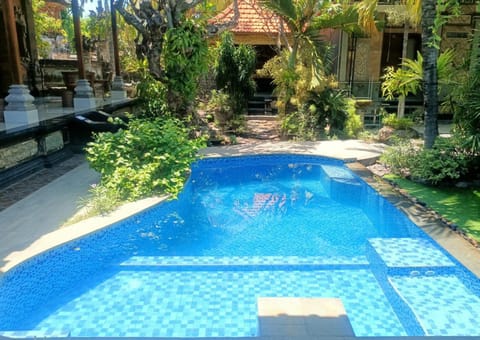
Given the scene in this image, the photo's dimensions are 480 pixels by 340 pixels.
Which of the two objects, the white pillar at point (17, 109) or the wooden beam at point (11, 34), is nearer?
the wooden beam at point (11, 34)

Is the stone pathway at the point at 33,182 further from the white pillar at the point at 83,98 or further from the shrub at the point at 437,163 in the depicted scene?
the shrub at the point at 437,163

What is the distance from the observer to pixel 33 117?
8273 mm

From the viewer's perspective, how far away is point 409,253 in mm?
4750

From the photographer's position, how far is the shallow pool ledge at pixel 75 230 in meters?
4.15

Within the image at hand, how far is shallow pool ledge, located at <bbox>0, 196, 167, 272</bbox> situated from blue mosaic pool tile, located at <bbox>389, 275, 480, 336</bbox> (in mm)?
3458

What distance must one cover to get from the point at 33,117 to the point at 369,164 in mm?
7465

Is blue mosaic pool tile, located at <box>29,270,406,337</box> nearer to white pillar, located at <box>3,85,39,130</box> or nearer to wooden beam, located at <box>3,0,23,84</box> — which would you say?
white pillar, located at <box>3,85,39,130</box>

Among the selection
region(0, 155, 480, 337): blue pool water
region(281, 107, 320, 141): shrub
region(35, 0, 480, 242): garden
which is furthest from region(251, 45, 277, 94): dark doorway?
region(0, 155, 480, 337): blue pool water

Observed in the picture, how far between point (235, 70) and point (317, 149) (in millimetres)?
4719

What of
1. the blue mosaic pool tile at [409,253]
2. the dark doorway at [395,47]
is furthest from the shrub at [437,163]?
the dark doorway at [395,47]

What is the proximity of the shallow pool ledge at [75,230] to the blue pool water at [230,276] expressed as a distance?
8 centimetres

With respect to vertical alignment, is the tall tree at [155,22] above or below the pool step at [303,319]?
above

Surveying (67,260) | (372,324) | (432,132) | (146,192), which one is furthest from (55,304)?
(432,132)

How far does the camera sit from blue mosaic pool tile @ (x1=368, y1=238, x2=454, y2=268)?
449 cm
